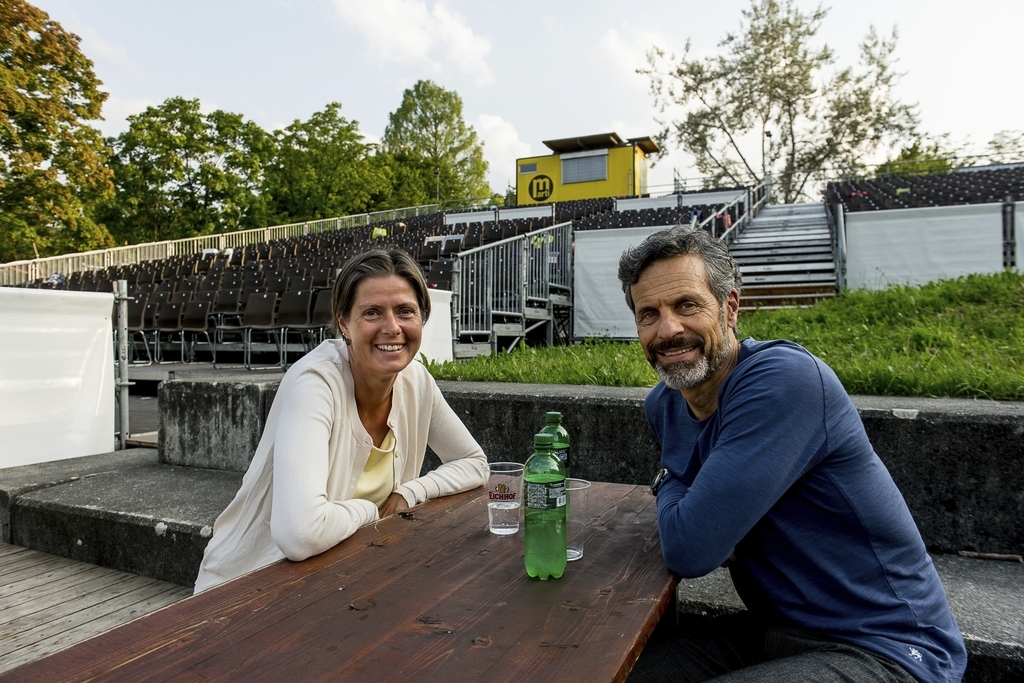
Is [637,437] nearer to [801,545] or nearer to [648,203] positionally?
[801,545]

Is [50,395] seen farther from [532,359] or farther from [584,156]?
[584,156]

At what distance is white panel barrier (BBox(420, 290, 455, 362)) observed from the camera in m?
6.16

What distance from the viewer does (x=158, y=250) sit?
79.3 ft

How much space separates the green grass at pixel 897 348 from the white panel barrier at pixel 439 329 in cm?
103

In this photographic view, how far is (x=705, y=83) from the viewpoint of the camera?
38.1 metres

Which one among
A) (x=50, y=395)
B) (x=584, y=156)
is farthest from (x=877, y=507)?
(x=584, y=156)

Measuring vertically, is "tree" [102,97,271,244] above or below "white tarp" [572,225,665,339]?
above

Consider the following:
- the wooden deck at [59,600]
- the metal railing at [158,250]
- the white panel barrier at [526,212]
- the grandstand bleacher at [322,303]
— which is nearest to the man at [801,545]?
the wooden deck at [59,600]

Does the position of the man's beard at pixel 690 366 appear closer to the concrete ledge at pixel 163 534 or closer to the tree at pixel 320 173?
the concrete ledge at pixel 163 534

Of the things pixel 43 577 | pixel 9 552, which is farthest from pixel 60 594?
pixel 9 552

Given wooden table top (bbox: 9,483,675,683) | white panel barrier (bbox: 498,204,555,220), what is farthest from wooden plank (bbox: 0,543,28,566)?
white panel barrier (bbox: 498,204,555,220)

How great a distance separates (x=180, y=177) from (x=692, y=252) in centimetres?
3934

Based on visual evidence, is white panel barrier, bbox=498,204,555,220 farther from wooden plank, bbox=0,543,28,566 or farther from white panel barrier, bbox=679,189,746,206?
wooden plank, bbox=0,543,28,566

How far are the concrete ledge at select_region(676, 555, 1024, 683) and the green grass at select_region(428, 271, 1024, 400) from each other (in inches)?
36.9
